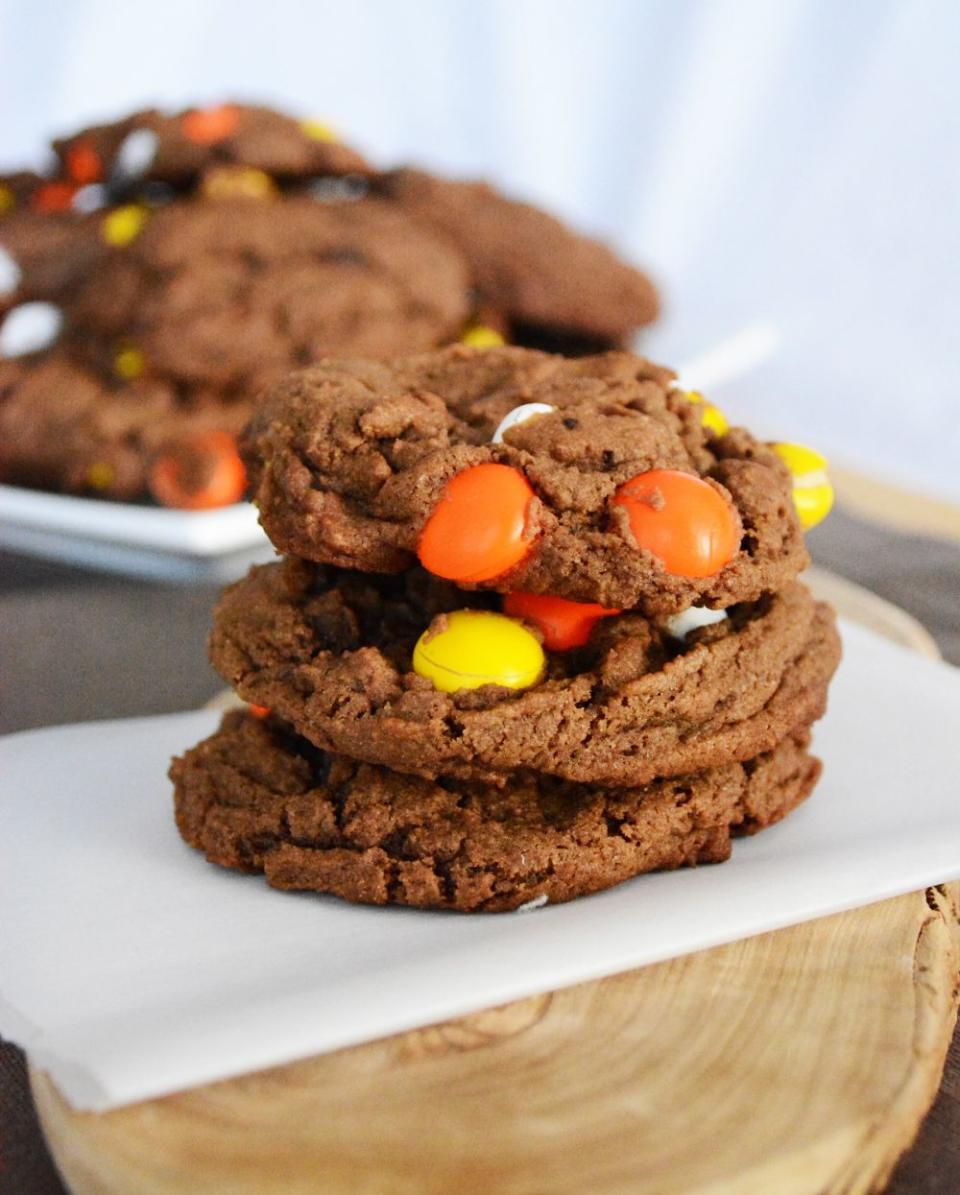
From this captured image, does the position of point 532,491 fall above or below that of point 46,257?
above

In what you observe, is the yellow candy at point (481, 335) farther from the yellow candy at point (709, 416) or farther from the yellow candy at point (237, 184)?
the yellow candy at point (709, 416)

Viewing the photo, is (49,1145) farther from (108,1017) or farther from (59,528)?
(59,528)

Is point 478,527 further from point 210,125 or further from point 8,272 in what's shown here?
point 8,272

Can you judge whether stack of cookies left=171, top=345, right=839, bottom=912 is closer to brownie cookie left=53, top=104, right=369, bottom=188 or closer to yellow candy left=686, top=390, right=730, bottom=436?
yellow candy left=686, top=390, right=730, bottom=436

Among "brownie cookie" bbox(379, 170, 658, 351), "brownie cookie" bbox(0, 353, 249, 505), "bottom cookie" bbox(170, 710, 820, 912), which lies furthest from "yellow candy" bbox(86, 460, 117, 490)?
"bottom cookie" bbox(170, 710, 820, 912)

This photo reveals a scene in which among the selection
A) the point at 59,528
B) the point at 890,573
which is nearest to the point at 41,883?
the point at 59,528

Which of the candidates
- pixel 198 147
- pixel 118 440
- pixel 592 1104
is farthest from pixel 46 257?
pixel 592 1104

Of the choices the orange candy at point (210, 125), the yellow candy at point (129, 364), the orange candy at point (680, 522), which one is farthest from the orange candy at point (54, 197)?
the orange candy at point (680, 522)
